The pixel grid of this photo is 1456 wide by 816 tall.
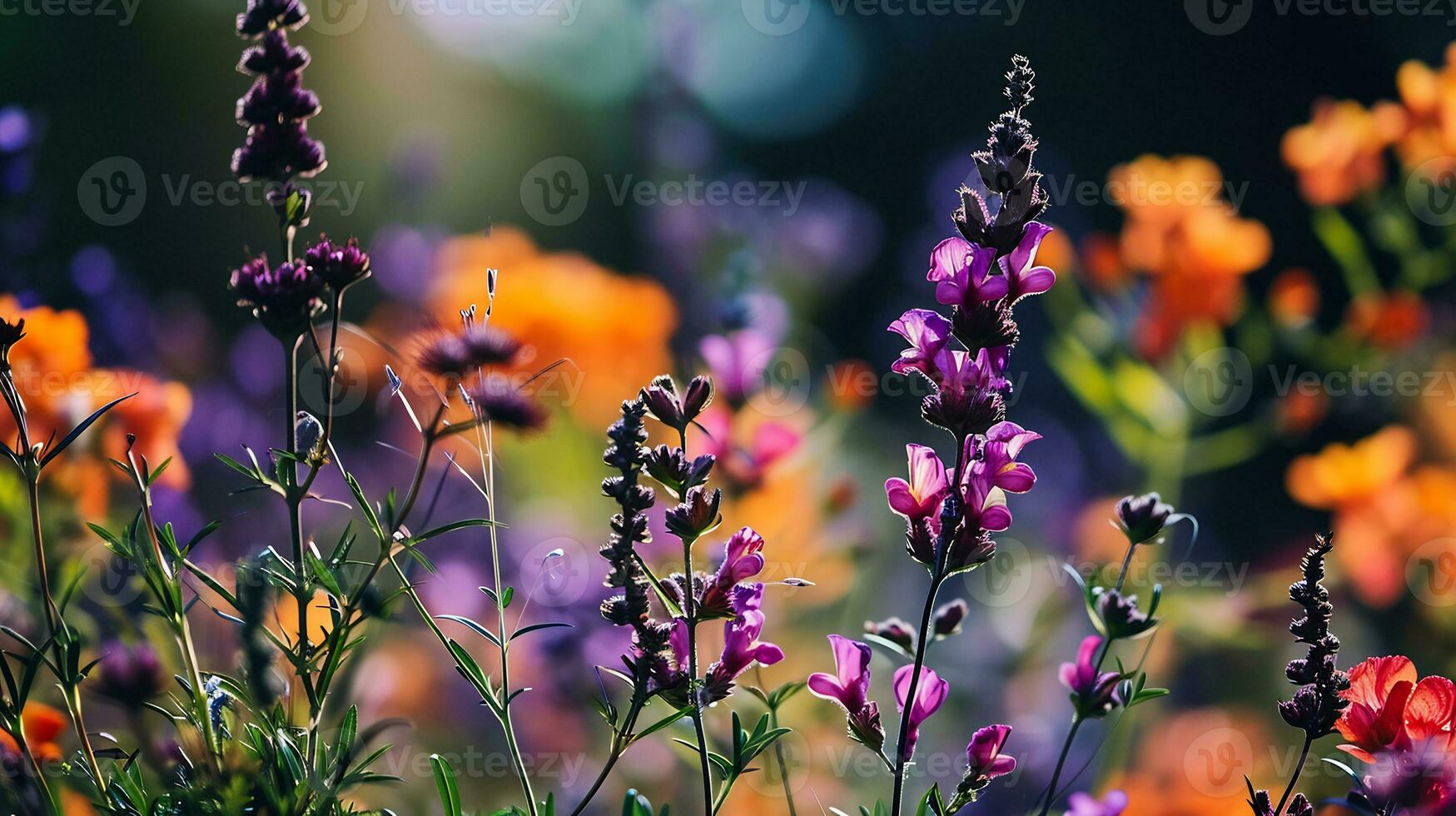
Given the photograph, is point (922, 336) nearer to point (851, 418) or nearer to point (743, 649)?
point (743, 649)

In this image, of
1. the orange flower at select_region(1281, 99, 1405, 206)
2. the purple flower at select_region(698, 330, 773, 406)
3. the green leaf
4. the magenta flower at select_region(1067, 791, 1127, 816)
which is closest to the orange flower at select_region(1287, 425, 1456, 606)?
the orange flower at select_region(1281, 99, 1405, 206)

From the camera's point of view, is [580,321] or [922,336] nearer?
[922,336]

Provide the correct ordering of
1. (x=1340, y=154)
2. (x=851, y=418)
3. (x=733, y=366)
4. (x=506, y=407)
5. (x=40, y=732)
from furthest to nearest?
1. (x=851, y=418)
2. (x=1340, y=154)
3. (x=733, y=366)
4. (x=40, y=732)
5. (x=506, y=407)

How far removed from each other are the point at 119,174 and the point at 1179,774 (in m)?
2.74

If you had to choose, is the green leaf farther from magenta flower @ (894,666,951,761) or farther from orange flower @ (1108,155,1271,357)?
orange flower @ (1108,155,1271,357)

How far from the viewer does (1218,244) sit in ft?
3.95

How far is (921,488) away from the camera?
50 cm

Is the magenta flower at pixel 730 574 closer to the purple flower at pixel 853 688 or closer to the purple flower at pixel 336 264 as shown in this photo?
the purple flower at pixel 853 688

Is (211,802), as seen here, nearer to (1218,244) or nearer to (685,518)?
(685,518)

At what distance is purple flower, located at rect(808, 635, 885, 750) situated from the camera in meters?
0.50

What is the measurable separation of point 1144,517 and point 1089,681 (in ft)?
0.28

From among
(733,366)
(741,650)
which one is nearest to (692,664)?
(741,650)

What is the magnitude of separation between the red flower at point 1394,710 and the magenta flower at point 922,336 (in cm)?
25

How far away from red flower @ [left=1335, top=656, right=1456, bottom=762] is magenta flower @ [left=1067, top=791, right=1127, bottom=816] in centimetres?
11
